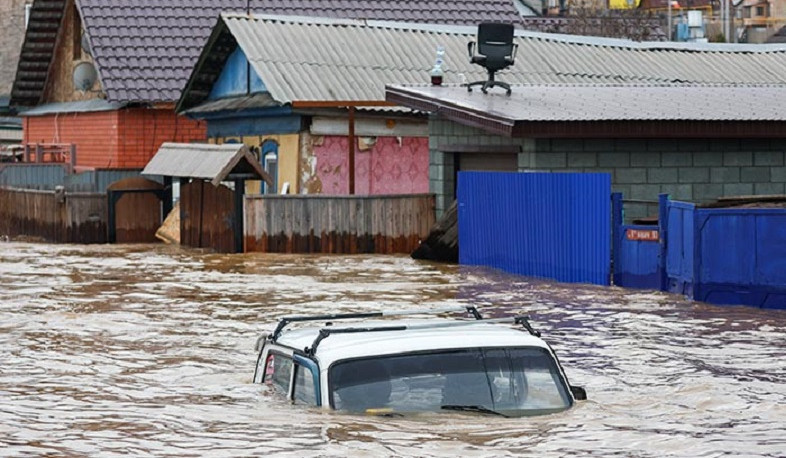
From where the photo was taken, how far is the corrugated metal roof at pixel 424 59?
3262 cm

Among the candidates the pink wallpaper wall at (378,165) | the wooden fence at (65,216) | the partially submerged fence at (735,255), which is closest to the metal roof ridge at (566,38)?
the pink wallpaper wall at (378,165)

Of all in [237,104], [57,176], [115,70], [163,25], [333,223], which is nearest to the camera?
[333,223]

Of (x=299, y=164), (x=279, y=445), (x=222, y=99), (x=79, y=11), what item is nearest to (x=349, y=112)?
(x=299, y=164)

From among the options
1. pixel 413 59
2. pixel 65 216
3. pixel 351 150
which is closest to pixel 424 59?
pixel 413 59

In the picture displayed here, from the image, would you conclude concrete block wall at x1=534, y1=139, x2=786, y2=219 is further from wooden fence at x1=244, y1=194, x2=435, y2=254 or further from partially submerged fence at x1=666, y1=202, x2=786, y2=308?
partially submerged fence at x1=666, y1=202, x2=786, y2=308

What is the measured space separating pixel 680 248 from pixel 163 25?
71.0ft

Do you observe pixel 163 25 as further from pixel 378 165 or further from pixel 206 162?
pixel 206 162

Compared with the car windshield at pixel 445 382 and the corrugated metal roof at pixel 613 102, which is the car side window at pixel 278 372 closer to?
the car windshield at pixel 445 382

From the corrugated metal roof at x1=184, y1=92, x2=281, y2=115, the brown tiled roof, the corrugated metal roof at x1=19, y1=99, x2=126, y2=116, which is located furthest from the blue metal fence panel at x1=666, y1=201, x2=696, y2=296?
the corrugated metal roof at x1=19, y1=99, x2=126, y2=116

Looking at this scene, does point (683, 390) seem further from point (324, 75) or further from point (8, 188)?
point (8, 188)

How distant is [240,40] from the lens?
33.2 meters

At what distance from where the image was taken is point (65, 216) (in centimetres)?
3284

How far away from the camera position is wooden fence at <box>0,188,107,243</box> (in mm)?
32750

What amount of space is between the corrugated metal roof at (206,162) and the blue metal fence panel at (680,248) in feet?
33.2
